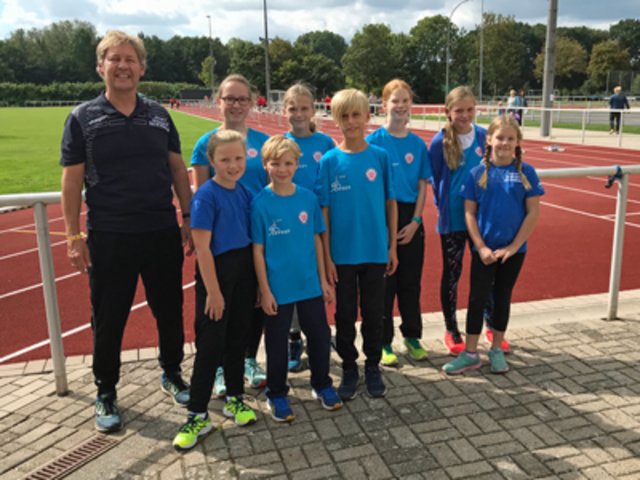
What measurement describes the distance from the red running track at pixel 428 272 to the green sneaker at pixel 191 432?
171 cm

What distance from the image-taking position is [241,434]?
10.3ft

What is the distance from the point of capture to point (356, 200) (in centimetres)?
341

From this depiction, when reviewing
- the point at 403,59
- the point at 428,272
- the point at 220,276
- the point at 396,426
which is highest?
the point at 403,59

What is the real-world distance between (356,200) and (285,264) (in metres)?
0.57

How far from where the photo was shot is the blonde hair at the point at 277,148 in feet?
10.1

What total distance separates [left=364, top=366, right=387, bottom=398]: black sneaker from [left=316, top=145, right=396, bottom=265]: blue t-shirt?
2.26ft

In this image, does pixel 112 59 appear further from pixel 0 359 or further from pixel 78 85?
pixel 78 85

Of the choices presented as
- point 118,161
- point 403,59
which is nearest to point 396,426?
point 118,161

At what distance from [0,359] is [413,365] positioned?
10.2 ft

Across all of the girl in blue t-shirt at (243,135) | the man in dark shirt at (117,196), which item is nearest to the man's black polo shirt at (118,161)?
the man in dark shirt at (117,196)

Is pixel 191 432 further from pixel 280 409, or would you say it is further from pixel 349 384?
pixel 349 384

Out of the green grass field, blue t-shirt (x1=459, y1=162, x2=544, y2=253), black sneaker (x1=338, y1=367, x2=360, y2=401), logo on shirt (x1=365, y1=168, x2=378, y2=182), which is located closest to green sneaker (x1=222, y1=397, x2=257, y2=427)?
black sneaker (x1=338, y1=367, x2=360, y2=401)

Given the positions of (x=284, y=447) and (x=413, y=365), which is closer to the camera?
(x=284, y=447)

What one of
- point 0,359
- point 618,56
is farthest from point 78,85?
point 0,359
